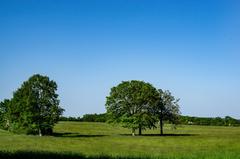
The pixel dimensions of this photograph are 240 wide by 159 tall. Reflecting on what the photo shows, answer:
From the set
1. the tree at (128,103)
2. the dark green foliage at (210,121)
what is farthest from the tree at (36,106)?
the dark green foliage at (210,121)

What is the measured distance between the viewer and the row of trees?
3888 inches

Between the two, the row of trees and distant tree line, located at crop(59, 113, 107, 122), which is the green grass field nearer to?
the row of trees

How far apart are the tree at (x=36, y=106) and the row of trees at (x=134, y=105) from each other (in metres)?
15.5

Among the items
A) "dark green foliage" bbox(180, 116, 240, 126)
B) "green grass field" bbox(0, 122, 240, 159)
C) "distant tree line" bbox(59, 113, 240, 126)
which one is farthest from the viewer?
"dark green foliage" bbox(180, 116, 240, 126)

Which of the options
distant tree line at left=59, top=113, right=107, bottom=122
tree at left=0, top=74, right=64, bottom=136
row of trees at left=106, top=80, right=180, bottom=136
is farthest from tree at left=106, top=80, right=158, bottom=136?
distant tree line at left=59, top=113, right=107, bottom=122

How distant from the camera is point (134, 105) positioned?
102000mm

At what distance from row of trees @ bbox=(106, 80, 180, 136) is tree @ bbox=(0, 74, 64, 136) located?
15.5 meters

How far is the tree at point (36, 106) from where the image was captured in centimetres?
8888

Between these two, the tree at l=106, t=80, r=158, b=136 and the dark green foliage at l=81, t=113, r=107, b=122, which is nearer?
the tree at l=106, t=80, r=158, b=136

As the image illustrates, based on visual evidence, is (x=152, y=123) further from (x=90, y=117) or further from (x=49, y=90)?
(x=90, y=117)

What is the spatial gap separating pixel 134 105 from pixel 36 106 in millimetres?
23720

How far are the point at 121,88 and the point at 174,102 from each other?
14729mm

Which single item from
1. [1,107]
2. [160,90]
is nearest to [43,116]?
[160,90]

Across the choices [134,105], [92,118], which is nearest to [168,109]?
[134,105]
